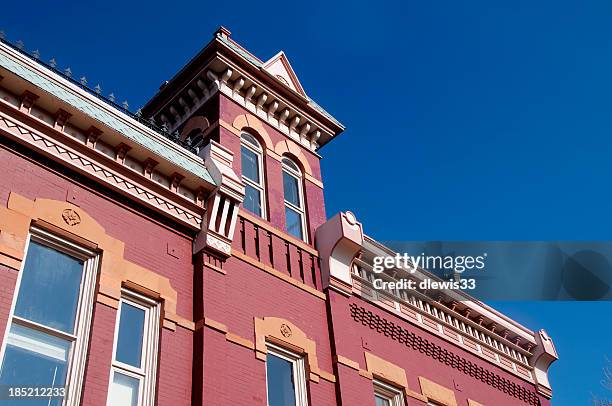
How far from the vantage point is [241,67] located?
17.1 m

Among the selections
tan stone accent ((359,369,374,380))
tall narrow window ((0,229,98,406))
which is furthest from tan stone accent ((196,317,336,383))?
tall narrow window ((0,229,98,406))

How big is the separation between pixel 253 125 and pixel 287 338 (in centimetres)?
557

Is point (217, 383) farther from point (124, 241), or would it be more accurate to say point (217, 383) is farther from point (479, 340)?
point (479, 340)

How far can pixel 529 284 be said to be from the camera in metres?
18.7

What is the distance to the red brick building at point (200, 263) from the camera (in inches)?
421

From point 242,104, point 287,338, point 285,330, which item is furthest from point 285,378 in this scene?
point 242,104

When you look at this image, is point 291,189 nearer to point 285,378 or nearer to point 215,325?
point 285,378

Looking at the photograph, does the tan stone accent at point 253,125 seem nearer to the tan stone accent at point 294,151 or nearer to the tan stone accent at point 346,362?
the tan stone accent at point 294,151

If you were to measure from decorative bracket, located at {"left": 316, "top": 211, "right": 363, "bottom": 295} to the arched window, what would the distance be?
0.53 meters

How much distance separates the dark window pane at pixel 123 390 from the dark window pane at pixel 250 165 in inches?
248

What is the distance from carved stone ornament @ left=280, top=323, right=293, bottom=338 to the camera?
13734mm

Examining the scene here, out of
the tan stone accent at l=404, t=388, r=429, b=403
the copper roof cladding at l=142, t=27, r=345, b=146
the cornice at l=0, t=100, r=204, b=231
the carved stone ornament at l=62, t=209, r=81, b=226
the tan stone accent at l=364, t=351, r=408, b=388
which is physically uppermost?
the copper roof cladding at l=142, t=27, r=345, b=146

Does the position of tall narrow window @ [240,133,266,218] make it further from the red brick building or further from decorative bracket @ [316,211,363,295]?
decorative bracket @ [316,211,363,295]

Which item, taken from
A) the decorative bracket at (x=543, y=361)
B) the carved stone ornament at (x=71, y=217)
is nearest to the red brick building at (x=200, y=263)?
the carved stone ornament at (x=71, y=217)
